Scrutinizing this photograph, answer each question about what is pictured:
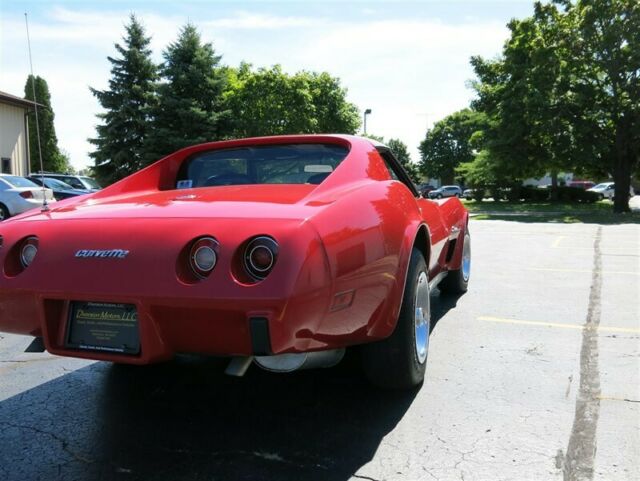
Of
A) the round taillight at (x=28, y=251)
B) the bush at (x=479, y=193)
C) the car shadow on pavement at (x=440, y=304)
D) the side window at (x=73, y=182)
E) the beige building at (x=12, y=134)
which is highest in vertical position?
the beige building at (x=12, y=134)

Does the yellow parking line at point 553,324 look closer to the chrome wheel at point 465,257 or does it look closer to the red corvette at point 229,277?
the chrome wheel at point 465,257

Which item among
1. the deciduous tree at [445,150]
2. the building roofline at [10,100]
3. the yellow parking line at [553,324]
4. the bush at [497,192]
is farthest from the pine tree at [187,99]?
the deciduous tree at [445,150]

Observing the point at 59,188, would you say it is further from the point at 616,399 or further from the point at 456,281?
the point at 616,399

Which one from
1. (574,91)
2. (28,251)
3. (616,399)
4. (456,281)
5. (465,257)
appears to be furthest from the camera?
(574,91)

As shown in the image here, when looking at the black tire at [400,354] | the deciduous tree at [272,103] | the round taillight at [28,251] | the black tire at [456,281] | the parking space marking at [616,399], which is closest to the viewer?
the round taillight at [28,251]

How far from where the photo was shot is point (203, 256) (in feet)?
7.77

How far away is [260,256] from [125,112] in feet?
109

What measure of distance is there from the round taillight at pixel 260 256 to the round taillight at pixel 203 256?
0.14 meters

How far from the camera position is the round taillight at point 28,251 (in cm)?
272

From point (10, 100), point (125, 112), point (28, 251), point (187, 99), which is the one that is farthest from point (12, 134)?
point (28, 251)

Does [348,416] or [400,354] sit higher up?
[400,354]

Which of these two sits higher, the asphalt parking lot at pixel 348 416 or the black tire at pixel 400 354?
the black tire at pixel 400 354

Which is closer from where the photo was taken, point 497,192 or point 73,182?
point 73,182

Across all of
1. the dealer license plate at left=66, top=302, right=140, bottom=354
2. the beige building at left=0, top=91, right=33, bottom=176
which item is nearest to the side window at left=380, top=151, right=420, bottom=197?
the dealer license plate at left=66, top=302, right=140, bottom=354
